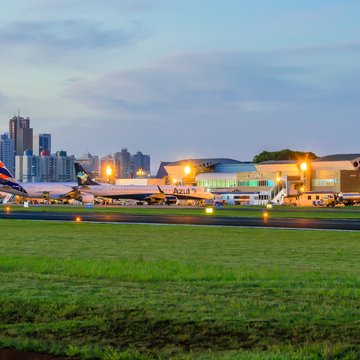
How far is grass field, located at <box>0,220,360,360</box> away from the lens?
35.3 ft

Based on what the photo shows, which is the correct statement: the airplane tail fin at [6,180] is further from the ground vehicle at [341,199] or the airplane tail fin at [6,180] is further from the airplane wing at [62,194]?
the ground vehicle at [341,199]

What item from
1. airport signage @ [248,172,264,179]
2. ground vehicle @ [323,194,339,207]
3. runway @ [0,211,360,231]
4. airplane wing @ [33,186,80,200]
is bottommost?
runway @ [0,211,360,231]

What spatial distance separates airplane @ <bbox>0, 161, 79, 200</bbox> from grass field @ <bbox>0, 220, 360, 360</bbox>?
11792 cm

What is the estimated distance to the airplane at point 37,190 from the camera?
468 feet

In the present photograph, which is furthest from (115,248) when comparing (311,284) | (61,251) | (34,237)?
(311,284)

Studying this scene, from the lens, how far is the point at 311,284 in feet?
57.6

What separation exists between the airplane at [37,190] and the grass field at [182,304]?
117922mm

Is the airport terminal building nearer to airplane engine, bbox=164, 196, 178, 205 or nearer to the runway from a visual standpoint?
airplane engine, bbox=164, 196, 178, 205

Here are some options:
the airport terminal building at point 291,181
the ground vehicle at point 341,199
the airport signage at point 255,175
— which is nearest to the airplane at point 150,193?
the airport terminal building at point 291,181

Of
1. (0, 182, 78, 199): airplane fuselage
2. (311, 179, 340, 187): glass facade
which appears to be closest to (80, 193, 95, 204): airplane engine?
(0, 182, 78, 199): airplane fuselage

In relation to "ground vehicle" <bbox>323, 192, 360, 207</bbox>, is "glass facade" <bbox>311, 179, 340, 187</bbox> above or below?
above

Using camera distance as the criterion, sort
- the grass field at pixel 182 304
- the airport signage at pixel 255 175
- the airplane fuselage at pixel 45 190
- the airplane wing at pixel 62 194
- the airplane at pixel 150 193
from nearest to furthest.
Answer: the grass field at pixel 182 304, the airplane at pixel 150 193, the airplane wing at pixel 62 194, the airplane fuselage at pixel 45 190, the airport signage at pixel 255 175

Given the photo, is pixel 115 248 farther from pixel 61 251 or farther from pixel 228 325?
pixel 228 325

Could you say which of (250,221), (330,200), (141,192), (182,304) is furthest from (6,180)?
(182,304)
